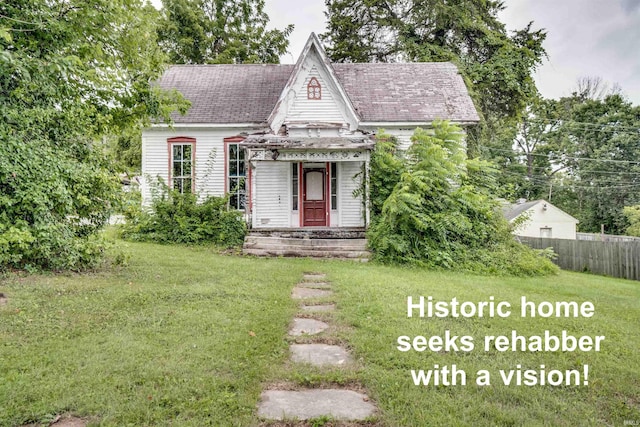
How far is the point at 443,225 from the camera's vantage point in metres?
10.4

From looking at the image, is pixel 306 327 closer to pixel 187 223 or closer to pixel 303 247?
pixel 303 247

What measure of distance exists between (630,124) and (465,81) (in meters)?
25.6

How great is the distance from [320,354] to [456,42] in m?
21.7

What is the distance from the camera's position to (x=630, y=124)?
111 ft

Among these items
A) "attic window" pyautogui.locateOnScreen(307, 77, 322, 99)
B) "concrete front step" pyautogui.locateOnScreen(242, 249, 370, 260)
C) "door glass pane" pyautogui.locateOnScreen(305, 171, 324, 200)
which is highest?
"attic window" pyautogui.locateOnScreen(307, 77, 322, 99)

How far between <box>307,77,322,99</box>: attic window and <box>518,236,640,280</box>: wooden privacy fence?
→ 10.8 meters

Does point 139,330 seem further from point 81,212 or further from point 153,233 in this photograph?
point 153,233

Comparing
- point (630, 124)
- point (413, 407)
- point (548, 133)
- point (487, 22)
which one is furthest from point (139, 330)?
point (548, 133)

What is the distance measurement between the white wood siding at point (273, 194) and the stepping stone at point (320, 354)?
9943 millimetres

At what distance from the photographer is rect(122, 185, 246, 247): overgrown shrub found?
12.6 m

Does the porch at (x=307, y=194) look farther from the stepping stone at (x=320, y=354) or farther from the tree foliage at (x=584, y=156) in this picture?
the tree foliage at (x=584, y=156)

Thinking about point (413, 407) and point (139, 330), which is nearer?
point (413, 407)

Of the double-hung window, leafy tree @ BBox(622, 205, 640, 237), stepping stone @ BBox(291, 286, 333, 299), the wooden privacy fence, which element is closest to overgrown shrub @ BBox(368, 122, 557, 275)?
stepping stone @ BBox(291, 286, 333, 299)

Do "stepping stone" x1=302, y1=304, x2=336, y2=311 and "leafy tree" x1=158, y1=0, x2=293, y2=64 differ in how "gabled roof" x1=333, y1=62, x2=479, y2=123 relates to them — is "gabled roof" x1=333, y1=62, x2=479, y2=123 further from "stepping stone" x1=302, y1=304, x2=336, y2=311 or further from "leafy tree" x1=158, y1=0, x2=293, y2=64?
"leafy tree" x1=158, y1=0, x2=293, y2=64
